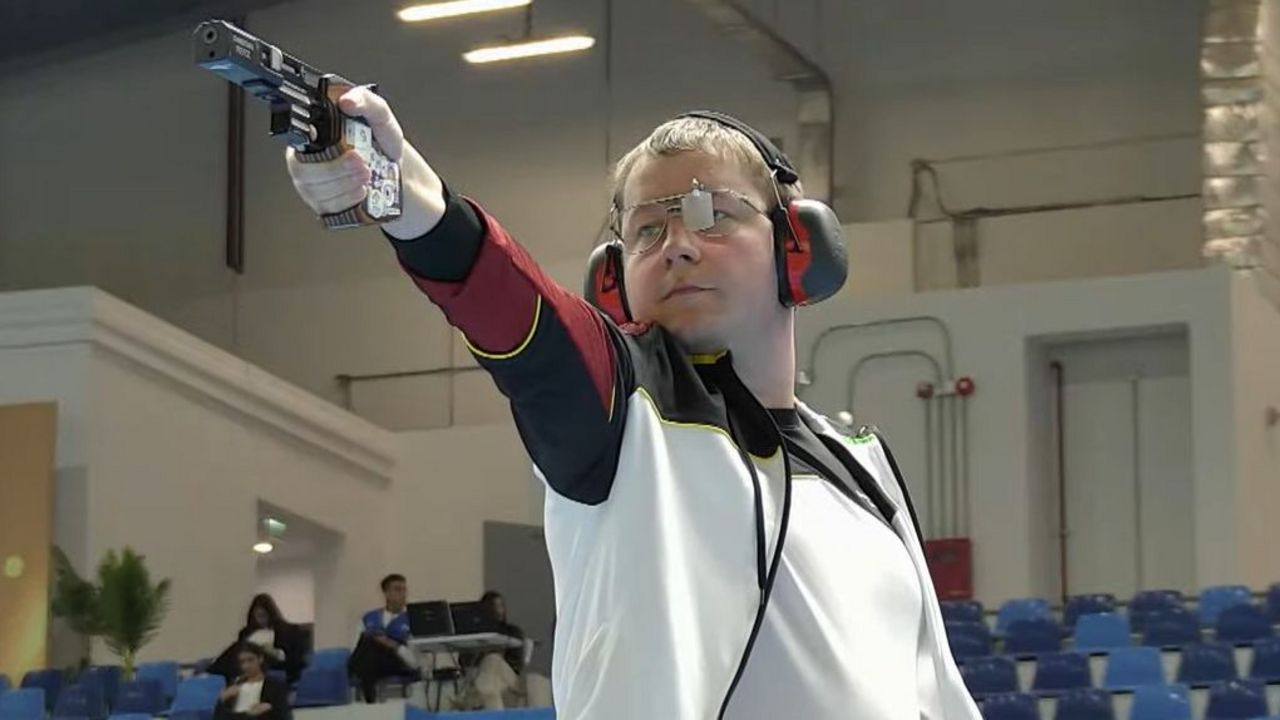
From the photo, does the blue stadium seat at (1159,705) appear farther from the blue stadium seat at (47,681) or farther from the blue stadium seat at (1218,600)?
the blue stadium seat at (47,681)

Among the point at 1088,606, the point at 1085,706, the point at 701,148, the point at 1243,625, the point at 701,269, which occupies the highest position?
the point at 701,148

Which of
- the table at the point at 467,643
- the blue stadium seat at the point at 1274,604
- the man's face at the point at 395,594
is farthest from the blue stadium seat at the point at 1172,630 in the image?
the man's face at the point at 395,594

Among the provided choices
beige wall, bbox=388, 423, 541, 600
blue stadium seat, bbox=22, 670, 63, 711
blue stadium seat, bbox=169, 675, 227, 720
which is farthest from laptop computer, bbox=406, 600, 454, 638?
beige wall, bbox=388, 423, 541, 600

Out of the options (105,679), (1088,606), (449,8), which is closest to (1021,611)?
(1088,606)

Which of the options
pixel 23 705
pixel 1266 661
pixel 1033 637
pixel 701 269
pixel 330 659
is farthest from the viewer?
pixel 330 659

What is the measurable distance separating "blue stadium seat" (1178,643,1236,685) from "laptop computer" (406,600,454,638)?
12.3 ft

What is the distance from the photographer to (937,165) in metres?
17.1

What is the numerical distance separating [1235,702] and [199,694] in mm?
5346

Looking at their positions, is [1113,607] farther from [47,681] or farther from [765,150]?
[765,150]

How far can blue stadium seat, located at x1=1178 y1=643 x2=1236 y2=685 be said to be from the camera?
32.2ft

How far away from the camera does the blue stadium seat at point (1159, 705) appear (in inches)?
333

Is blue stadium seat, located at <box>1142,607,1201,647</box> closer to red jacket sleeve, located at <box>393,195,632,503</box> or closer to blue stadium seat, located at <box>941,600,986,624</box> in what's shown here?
blue stadium seat, located at <box>941,600,986,624</box>

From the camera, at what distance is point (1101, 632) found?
11.0 m

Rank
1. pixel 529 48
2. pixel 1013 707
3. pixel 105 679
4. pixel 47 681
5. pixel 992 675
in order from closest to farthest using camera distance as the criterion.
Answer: pixel 1013 707
pixel 992 675
pixel 105 679
pixel 47 681
pixel 529 48
